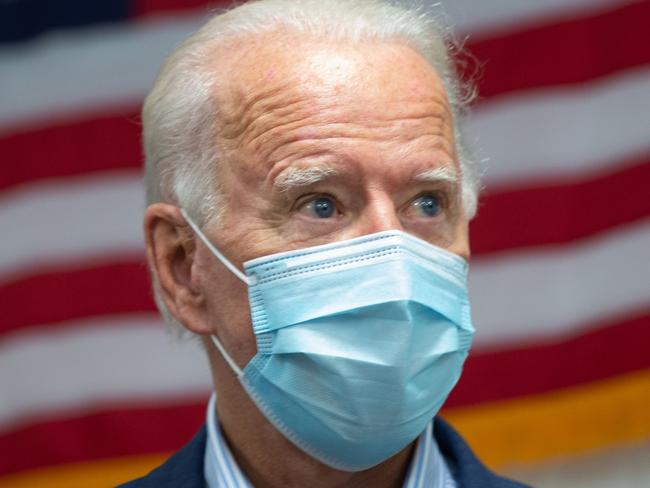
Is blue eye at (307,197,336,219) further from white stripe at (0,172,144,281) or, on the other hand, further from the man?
white stripe at (0,172,144,281)

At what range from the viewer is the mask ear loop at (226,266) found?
2.40 meters

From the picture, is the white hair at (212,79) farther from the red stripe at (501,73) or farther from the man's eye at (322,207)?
the red stripe at (501,73)

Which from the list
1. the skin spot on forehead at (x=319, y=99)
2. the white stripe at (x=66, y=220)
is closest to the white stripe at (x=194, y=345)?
the white stripe at (x=66, y=220)

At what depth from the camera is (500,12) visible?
159 inches

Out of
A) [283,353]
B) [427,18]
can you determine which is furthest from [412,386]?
[427,18]

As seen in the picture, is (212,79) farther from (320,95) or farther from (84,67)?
(84,67)

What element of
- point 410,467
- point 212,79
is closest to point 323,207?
point 212,79

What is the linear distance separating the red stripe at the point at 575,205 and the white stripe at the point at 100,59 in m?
0.52

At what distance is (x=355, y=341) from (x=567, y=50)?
2.02 m

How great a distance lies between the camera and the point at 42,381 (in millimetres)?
4219

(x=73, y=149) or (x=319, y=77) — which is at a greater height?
(x=319, y=77)

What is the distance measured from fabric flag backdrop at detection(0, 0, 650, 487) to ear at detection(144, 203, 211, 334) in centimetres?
157

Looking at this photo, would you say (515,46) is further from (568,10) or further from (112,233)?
(112,233)

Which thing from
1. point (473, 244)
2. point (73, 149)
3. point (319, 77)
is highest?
point (319, 77)
